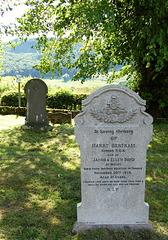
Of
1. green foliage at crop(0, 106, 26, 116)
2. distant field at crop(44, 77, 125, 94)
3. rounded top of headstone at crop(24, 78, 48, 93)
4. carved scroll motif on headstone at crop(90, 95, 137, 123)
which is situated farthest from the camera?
distant field at crop(44, 77, 125, 94)

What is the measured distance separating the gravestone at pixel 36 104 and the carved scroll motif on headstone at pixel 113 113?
671 cm

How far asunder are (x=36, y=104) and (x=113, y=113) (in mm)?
6933

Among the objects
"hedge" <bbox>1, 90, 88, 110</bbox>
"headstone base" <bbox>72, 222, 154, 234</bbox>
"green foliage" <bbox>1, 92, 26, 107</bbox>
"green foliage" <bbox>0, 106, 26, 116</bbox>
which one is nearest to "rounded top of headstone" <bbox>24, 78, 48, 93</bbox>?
"green foliage" <bbox>0, 106, 26, 116</bbox>

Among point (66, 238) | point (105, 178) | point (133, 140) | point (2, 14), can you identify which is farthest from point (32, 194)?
point (2, 14)

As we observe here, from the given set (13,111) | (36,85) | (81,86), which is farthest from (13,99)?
(81,86)

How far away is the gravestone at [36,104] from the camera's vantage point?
970cm

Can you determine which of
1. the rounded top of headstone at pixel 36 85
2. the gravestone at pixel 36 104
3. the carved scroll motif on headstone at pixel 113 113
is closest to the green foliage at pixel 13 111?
the gravestone at pixel 36 104

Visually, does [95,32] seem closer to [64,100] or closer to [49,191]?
[64,100]

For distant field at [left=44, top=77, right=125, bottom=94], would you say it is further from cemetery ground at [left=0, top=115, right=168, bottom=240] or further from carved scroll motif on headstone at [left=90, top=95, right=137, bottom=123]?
carved scroll motif on headstone at [left=90, top=95, right=137, bottom=123]

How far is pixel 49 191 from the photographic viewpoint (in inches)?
181

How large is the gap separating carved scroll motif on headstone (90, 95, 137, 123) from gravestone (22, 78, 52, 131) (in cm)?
671

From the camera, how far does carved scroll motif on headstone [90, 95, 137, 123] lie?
3330 millimetres

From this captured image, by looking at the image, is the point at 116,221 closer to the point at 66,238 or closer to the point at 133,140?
the point at 66,238

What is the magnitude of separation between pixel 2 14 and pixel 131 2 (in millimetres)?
5711
